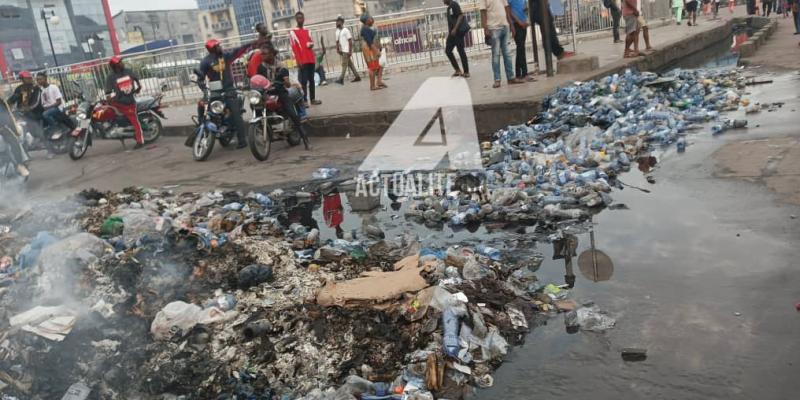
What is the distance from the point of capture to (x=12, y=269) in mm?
4941

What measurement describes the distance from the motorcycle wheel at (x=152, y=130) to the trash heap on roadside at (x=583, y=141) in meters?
7.51

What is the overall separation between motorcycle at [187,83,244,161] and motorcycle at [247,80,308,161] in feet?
2.73

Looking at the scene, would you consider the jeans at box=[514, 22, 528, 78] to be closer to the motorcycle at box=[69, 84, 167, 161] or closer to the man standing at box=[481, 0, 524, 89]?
the man standing at box=[481, 0, 524, 89]

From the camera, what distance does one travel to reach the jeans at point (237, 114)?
9.48 m

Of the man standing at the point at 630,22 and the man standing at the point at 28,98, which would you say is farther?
the man standing at the point at 28,98

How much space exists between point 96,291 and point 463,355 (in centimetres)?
278

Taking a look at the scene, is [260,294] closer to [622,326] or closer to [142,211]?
[622,326]

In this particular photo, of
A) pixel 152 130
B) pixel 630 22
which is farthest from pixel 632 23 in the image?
pixel 152 130

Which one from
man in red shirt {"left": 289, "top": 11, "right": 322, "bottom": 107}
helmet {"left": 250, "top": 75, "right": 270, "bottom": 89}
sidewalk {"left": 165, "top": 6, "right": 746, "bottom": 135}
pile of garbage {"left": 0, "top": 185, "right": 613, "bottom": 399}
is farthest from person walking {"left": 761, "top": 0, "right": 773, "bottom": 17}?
pile of garbage {"left": 0, "top": 185, "right": 613, "bottom": 399}

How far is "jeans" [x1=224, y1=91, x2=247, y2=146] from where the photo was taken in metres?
9.48

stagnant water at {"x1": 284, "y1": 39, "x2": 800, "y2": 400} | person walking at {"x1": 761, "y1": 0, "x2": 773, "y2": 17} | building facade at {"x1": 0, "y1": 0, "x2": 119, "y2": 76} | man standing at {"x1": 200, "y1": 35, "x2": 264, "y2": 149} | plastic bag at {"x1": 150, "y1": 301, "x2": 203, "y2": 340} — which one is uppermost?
building facade at {"x1": 0, "y1": 0, "x2": 119, "y2": 76}

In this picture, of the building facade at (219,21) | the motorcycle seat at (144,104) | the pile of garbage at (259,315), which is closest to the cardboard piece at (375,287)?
the pile of garbage at (259,315)

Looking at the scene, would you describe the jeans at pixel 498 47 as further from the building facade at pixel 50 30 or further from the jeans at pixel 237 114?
the building facade at pixel 50 30

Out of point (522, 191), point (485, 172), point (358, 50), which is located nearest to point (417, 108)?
point (485, 172)
